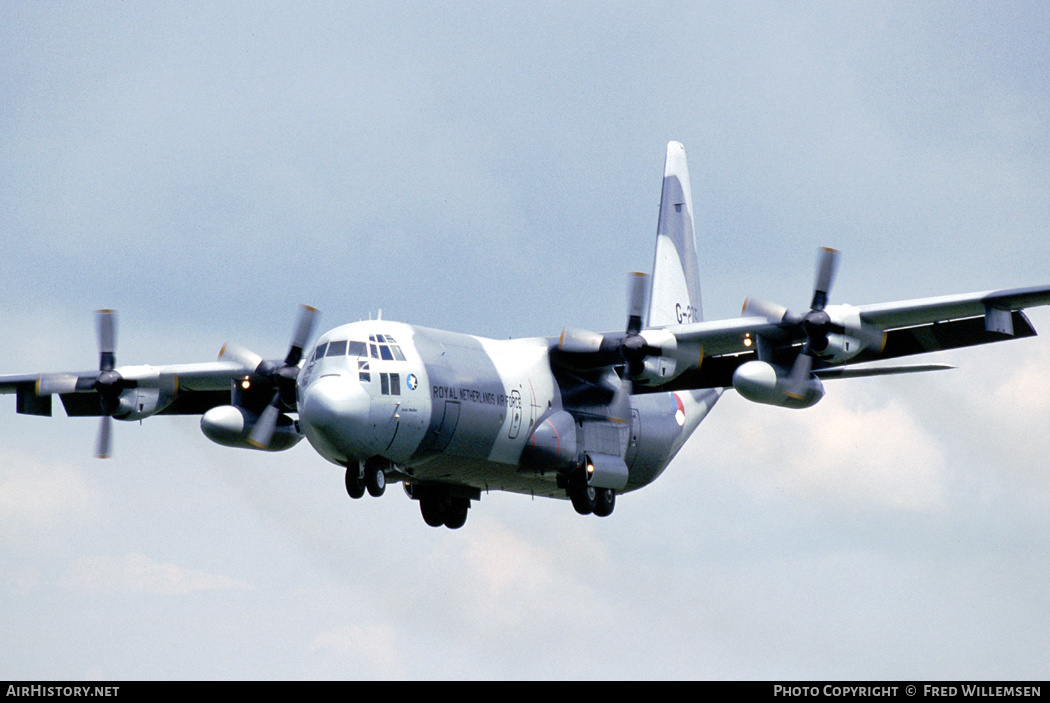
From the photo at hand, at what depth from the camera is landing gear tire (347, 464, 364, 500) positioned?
23797 mm

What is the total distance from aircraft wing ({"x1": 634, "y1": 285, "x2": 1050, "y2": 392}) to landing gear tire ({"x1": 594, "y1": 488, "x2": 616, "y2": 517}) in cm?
224

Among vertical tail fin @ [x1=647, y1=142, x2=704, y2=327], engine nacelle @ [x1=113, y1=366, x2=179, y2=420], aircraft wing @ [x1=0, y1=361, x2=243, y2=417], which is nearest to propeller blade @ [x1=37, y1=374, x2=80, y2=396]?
aircraft wing @ [x1=0, y1=361, x2=243, y2=417]

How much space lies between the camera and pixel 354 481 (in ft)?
78.1

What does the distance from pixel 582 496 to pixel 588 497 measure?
0.46ft

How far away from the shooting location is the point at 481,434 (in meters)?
25.0

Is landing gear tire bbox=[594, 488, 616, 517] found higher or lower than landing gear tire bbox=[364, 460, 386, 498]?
lower

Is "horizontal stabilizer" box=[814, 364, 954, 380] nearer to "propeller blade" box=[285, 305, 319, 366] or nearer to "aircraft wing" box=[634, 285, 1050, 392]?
"aircraft wing" box=[634, 285, 1050, 392]

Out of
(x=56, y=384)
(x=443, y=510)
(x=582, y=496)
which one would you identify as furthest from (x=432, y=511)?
(x=56, y=384)

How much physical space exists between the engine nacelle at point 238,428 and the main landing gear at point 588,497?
605 cm
